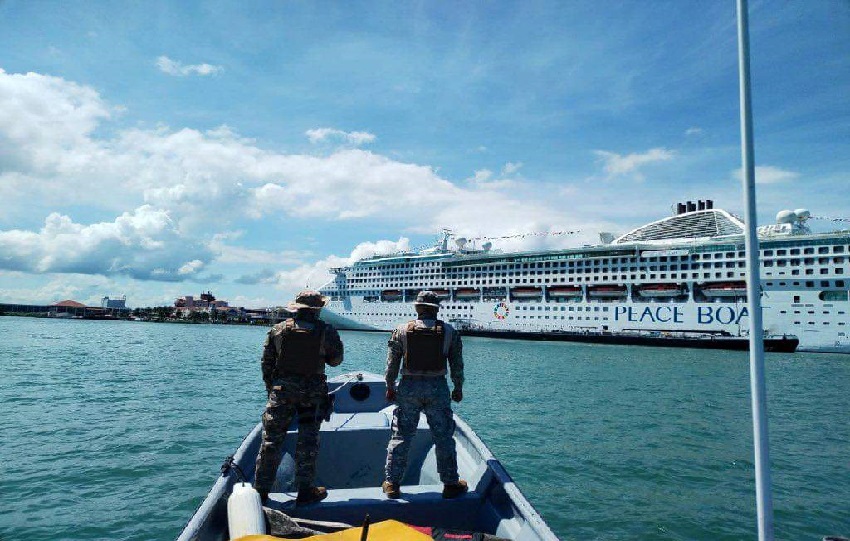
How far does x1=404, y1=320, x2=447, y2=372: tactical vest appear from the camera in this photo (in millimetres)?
4301

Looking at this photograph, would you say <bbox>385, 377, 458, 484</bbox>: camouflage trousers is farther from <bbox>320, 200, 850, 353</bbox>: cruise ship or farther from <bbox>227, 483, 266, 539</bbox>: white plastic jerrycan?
<bbox>320, 200, 850, 353</bbox>: cruise ship

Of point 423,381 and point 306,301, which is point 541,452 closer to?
point 423,381

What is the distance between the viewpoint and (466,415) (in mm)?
13359

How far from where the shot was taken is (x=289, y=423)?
13.8 feet

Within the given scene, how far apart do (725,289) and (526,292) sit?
24420mm

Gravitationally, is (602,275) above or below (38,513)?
above

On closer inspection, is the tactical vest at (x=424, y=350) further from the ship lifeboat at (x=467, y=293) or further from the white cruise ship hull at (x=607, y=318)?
the ship lifeboat at (x=467, y=293)

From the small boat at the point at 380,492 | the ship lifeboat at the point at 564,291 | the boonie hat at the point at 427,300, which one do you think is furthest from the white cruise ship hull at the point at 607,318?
the boonie hat at the point at 427,300

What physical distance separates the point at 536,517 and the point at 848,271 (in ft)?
199

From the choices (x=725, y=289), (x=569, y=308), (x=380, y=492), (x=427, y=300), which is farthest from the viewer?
(x=569, y=308)

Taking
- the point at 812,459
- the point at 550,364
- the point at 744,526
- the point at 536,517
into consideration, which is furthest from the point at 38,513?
the point at 550,364

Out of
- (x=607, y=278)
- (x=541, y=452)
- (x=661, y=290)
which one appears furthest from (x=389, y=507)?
(x=607, y=278)

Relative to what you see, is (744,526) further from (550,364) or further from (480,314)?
(480,314)

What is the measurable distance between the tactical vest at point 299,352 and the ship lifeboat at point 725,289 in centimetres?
5943
